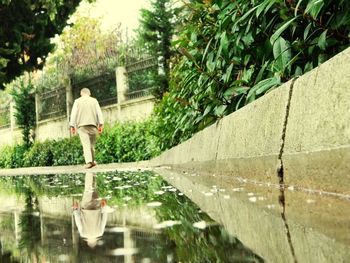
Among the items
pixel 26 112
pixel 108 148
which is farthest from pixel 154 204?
pixel 26 112

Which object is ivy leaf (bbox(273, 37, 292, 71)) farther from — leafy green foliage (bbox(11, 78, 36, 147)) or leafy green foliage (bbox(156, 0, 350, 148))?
leafy green foliage (bbox(11, 78, 36, 147))

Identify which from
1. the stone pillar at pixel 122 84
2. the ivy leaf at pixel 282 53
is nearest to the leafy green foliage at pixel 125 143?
the stone pillar at pixel 122 84

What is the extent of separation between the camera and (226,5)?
493 centimetres

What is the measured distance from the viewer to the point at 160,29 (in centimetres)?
1856

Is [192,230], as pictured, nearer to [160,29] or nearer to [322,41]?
[322,41]

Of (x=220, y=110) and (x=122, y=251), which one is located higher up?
(x=220, y=110)

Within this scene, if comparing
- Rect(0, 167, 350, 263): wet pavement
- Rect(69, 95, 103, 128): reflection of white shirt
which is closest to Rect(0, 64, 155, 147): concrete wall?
Rect(69, 95, 103, 128): reflection of white shirt

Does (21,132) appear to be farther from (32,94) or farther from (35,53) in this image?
(35,53)

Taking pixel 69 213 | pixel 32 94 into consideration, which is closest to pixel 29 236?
pixel 69 213

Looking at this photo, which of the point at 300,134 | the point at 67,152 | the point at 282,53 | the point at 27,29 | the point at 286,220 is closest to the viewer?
the point at 286,220

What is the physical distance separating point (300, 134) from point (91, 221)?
4.37 feet

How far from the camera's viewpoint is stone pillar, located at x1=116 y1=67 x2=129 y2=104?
20922 mm

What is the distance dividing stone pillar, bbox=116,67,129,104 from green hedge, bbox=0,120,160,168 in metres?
1.20

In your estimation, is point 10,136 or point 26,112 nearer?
point 26,112
